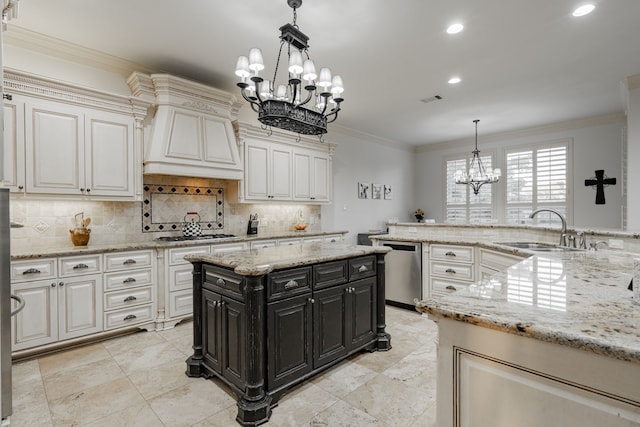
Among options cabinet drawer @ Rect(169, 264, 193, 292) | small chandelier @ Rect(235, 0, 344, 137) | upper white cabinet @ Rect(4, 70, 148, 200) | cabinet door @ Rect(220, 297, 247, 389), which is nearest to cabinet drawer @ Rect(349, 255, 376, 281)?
cabinet door @ Rect(220, 297, 247, 389)

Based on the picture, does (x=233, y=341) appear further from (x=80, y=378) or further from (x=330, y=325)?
(x=80, y=378)

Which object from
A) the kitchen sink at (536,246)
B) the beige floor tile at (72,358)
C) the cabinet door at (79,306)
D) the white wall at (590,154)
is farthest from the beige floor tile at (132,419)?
the white wall at (590,154)

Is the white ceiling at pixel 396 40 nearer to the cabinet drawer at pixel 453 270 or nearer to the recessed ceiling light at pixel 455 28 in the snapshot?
the recessed ceiling light at pixel 455 28

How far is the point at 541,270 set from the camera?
1.69m

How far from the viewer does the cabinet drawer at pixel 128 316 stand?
3.16m

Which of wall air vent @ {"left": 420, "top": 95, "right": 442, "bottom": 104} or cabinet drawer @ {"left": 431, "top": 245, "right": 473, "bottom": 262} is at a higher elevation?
wall air vent @ {"left": 420, "top": 95, "right": 442, "bottom": 104}

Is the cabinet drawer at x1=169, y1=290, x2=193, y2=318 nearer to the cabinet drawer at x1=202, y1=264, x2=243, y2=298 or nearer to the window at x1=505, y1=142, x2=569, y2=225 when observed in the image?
the cabinet drawer at x1=202, y1=264, x2=243, y2=298

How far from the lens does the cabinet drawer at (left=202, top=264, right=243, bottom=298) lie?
206 cm

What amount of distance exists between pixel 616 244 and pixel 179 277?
4.18 meters

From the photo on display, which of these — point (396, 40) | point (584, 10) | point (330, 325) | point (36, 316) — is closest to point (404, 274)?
point (330, 325)

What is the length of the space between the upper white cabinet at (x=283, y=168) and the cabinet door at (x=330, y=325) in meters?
2.50

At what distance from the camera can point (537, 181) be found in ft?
21.1

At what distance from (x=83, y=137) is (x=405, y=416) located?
12.4 feet

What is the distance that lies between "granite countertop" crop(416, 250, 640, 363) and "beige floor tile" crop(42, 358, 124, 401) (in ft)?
8.56
